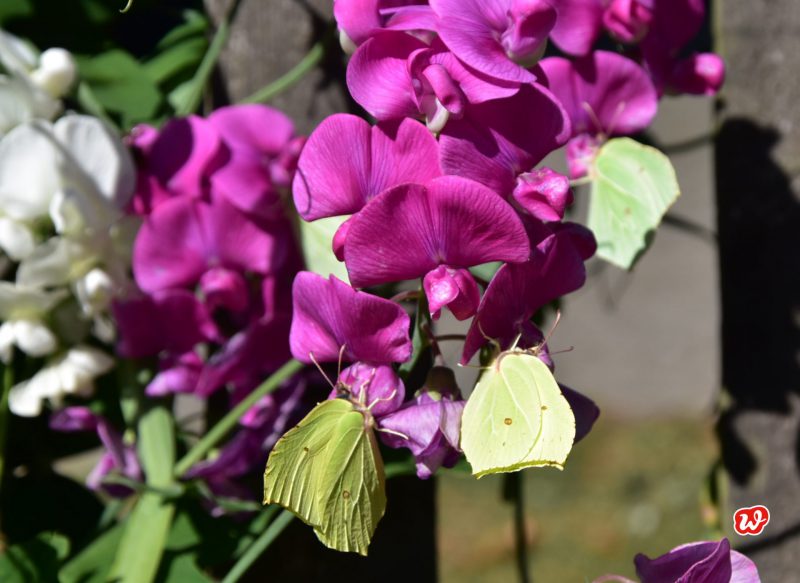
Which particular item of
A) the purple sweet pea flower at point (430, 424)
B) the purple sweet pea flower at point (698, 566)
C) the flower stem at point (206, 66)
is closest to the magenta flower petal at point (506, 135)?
the purple sweet pea flower at point (430, 424)

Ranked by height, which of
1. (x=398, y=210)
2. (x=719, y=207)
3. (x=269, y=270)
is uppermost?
(x=398, y=210)

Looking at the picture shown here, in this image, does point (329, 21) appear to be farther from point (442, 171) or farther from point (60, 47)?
point (442, 171)

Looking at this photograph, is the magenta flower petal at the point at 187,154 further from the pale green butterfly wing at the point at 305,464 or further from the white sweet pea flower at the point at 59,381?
the pale green butterfly wing at the point at 305,464

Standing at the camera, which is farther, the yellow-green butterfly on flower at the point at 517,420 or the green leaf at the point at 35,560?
the green leaf at the point at 35,560

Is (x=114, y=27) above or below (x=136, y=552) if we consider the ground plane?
above

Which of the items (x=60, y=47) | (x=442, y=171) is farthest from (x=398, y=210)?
(x=60, y=47)

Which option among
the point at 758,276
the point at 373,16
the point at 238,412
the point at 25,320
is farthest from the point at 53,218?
the point at 758,276

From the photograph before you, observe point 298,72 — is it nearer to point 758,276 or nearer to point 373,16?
point 373,16
